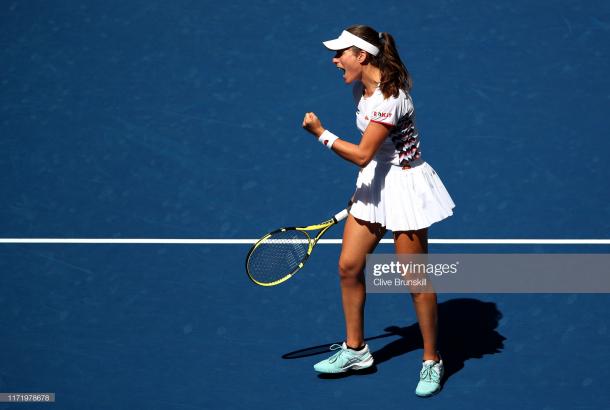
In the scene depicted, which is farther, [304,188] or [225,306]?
[304,188]

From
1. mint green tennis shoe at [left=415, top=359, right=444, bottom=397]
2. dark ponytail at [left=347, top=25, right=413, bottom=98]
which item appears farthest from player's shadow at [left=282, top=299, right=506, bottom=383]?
dark ponytail at [left=347, top=25, right=413, bottom=98]

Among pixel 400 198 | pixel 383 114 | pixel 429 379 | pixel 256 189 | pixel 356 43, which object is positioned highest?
pixel 256 189

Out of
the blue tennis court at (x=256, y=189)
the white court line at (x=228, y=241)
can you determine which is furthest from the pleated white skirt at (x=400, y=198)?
the white court line at (x=228, y=241)

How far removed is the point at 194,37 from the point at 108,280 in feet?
11.1

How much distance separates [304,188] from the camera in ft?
29.7

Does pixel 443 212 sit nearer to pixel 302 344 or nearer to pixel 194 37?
pixel 302 344

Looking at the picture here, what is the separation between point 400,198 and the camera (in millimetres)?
6523

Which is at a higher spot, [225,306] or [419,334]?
[225,306]

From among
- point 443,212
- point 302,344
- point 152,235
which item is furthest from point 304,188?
point 443,212

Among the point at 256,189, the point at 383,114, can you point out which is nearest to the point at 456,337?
the point at 383,114

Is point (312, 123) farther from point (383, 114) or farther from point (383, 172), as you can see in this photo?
point (383, 172)

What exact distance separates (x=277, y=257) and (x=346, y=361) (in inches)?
32.8

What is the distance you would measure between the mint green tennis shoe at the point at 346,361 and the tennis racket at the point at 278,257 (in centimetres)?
61

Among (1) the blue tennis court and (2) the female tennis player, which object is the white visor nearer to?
(2) the female tennis player
